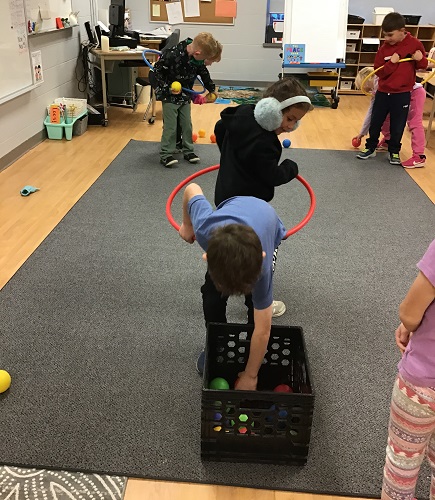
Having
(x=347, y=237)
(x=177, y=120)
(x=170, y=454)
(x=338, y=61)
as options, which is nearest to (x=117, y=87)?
(x=177, y=120)

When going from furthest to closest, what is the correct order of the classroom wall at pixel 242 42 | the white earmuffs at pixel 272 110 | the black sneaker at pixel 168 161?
the classroom wall at pixel 242 42
the black sneaker at pixel 168 161
the white earmuffs at pixel 272 110

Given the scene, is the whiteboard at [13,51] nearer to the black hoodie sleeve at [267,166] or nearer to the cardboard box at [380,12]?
the black hoodie sleeve at [267,166]

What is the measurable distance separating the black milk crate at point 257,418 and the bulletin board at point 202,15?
741 cm

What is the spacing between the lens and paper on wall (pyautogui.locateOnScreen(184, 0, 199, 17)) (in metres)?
8.05

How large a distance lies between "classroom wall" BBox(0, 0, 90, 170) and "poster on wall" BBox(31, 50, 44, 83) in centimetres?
6

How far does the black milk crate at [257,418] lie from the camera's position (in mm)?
1627

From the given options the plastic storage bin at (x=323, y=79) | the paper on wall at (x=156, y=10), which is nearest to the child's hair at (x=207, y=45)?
the plastic storage bin at (x=323, y=79)

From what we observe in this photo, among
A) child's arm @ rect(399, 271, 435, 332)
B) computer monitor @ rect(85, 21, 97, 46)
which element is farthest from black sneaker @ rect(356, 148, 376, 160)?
child's arm @ rect(399, 271, 435, 332)

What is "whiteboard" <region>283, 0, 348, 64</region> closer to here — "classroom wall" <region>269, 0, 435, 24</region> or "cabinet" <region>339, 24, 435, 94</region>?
"cabinet" <region>339, 24, 435, 94</region>

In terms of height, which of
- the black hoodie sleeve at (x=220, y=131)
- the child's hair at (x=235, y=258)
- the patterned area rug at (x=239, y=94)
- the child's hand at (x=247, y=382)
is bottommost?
the patterned area rug at (x=239, y=94)

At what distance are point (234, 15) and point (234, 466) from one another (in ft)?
25.7

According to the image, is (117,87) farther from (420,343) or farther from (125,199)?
(420,343)

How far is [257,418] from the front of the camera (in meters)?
1.67

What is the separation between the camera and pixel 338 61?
23.9 ft
